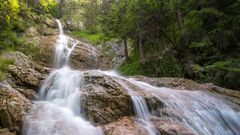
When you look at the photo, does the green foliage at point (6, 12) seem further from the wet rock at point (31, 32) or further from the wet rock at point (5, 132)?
the wet rock at point (5, 132)

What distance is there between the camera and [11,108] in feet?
30.3

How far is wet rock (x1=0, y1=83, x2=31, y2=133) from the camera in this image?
28.6ft

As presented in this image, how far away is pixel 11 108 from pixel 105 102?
328 centimetres

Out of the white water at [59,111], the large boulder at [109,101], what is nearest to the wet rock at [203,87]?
the large boulder at [109,101]

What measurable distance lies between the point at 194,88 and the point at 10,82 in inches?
332

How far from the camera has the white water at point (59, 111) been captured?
8.20m

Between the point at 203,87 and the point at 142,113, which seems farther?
the point at 203,87

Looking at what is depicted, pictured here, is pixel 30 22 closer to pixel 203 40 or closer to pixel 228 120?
pixel 203 40

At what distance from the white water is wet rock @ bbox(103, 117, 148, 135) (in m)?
0.30

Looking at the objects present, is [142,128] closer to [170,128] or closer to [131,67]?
[170,128]

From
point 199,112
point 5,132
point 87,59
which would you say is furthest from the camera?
point 87,59

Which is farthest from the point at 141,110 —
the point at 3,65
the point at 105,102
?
the point at 3,65

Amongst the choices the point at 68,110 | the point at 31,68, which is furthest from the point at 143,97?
the point at 31,68

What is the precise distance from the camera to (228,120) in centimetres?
925
